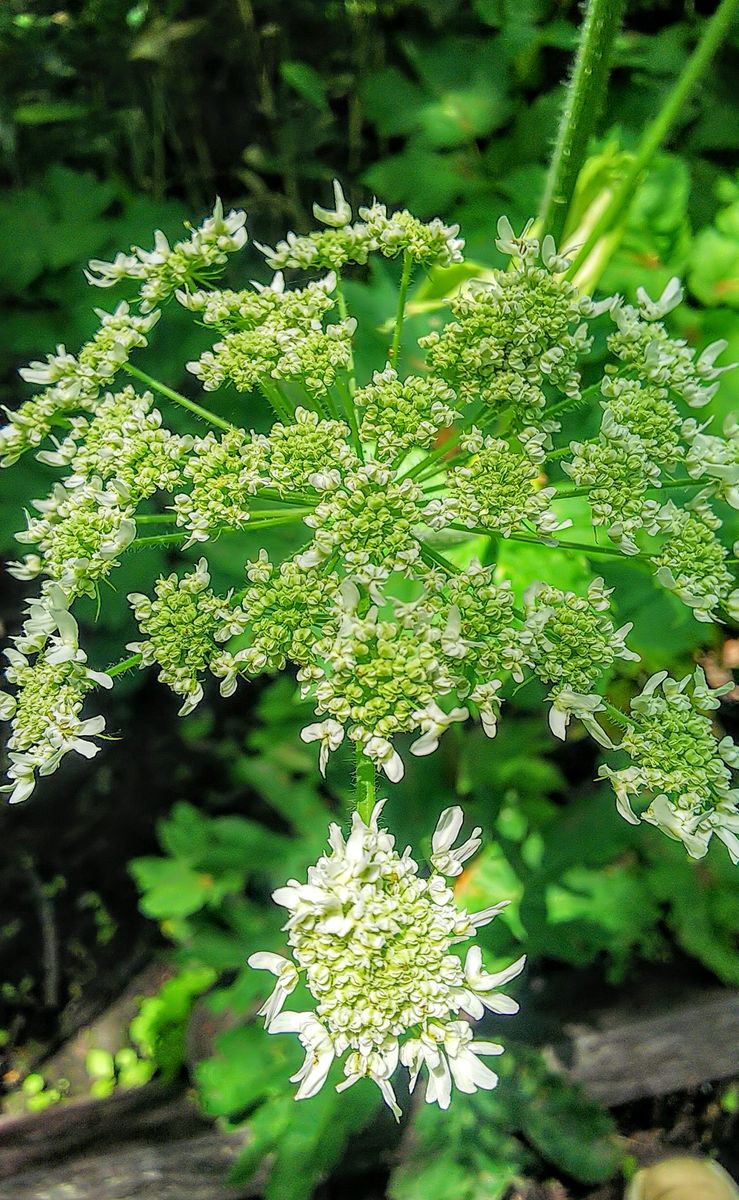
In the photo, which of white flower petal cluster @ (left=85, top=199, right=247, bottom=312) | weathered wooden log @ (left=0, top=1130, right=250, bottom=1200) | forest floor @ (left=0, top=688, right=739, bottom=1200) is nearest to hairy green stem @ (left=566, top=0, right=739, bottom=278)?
white flower petal cluster @ (left=85, top=199, right=247, bottom=312)

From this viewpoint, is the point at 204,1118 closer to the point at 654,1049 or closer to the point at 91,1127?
the point at 91,1127

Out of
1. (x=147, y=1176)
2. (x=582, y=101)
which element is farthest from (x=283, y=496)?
(x=147, y=1176)

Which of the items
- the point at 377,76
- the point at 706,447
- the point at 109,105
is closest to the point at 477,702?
the point at 706,447

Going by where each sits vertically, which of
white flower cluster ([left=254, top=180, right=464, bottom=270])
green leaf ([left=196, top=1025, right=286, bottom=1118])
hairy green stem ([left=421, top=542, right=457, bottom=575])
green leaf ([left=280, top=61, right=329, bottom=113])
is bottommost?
green leaf ([left=196, top=1025, right=286, bottom=1118])

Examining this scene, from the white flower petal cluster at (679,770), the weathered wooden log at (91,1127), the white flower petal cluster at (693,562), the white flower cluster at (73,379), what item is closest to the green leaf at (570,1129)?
the weathered wooden log at (91,1127)

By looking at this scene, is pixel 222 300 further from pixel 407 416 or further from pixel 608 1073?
pixel 608 1073

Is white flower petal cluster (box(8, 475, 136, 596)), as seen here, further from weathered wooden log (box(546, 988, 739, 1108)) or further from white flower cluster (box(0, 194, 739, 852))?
weathered wooden log (box(546, 988, 739, 1108))
